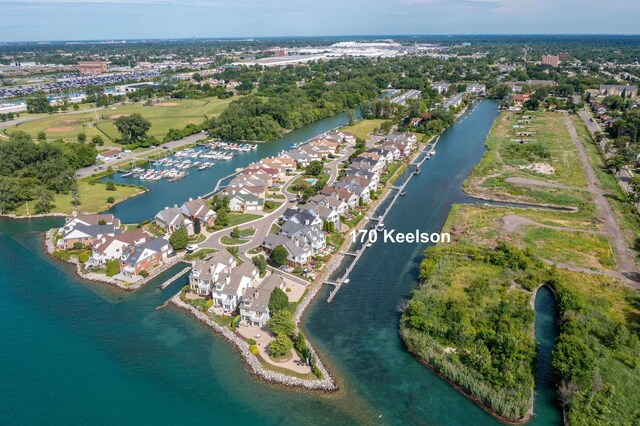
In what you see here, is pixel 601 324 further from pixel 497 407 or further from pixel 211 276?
pixel 211 276

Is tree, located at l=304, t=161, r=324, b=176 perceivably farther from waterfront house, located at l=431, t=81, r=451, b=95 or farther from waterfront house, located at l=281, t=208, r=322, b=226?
waterfront house, located at l=431, t=81, r=451, b=95

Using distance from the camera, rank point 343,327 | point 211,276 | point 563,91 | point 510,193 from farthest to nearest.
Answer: point 563,91 → point 510,193 → point 211,276 → point 343,327

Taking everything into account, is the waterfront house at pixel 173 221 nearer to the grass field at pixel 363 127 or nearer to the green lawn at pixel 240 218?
Result: the green lawn at pixel 240 218

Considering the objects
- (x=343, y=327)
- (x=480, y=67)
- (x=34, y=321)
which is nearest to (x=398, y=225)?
(x=343, y=327)

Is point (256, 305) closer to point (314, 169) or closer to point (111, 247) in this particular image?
point (111, 247)

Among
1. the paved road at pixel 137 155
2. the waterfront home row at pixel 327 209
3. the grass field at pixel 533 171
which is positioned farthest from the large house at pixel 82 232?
the grass field at pixel 533 171

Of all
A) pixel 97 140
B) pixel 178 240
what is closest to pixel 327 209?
pixel 178 240
